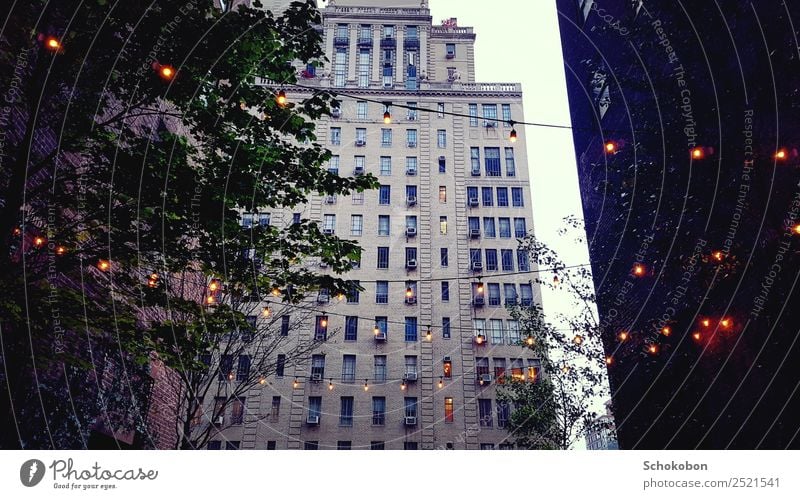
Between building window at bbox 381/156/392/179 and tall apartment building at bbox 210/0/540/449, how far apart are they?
0.12 meters

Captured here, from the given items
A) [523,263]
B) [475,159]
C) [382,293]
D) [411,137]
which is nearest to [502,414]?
[523,263]

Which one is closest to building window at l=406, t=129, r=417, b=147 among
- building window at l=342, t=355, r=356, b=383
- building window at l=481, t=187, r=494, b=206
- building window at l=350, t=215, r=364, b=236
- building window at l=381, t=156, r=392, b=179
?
building window at l=381, t=156, r=392, b=179

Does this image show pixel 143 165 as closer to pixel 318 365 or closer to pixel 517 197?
pixel 318 365

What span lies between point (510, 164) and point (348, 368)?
857 inches

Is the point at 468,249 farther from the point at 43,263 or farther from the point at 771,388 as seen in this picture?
the point at 43,263

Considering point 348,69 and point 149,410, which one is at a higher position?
point 348,69

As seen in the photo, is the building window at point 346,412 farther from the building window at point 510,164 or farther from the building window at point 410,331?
the building window at point 510,164

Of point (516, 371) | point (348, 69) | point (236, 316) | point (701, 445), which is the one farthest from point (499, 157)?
point (236, 316)

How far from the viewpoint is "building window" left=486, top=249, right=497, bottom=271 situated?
3662 cm

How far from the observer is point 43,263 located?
22.6 ft

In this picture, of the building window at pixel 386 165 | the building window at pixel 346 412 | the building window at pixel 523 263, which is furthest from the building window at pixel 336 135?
the building window at pixel 346 412

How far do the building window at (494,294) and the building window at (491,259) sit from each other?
1696mm

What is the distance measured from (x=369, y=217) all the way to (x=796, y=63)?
99.6 ft
